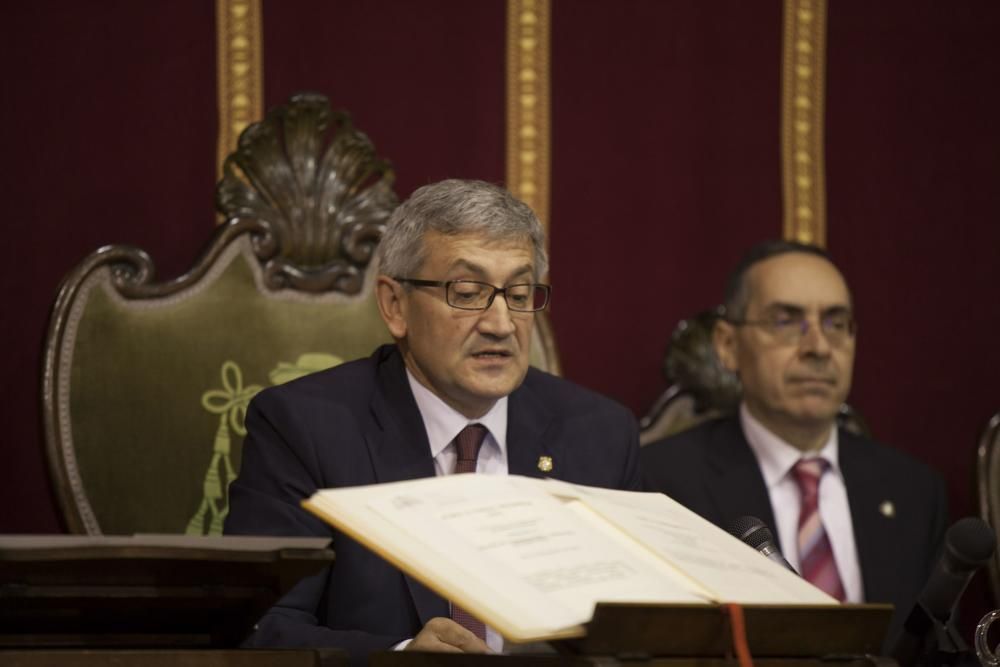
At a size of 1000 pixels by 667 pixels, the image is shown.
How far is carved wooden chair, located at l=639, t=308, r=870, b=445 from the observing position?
3.62 metres

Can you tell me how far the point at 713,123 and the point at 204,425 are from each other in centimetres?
173

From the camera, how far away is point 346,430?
7.97ft

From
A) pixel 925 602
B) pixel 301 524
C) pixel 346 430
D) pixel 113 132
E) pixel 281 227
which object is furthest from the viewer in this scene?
pixel 113 132

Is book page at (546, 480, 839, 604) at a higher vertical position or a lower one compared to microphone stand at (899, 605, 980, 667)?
higher

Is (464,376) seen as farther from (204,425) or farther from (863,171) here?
(863,171)

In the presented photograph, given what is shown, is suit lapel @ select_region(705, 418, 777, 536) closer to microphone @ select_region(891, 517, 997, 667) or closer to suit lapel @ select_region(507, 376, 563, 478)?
suit lapel @ select_region(507, 376, 563, 478)

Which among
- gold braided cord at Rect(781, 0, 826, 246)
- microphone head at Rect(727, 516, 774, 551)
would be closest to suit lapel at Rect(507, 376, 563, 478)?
microphone head at Rect(727, 516, 774, 551)

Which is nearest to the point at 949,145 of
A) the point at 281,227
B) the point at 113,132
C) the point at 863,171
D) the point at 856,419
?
the point at 863,171

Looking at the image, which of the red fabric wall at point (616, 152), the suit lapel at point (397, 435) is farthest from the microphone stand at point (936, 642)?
the red fabric wall at point (616, 152)

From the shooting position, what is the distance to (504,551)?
4.71ft

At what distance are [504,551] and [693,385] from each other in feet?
7.50

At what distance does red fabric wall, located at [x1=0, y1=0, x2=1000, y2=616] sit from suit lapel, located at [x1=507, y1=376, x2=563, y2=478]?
39.7 inches

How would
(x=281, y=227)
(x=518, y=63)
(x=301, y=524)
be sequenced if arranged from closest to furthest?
(x=301, y=524)
(x=281, y=227)
(x=518, y=63)

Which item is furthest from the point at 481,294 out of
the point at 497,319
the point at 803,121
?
the point at 803,121
